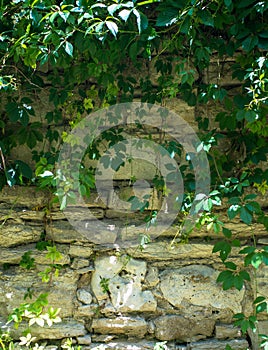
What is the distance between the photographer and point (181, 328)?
2.59 m

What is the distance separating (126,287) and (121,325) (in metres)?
0.18

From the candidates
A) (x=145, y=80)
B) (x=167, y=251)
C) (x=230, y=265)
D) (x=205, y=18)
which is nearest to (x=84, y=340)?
(x=167, y=251)

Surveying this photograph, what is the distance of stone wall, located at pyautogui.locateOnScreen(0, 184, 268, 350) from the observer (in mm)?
2584

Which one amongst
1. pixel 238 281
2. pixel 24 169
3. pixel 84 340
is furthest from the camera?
pixel 84 340

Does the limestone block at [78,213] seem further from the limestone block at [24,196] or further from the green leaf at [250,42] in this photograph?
the green leaf at [250,42]

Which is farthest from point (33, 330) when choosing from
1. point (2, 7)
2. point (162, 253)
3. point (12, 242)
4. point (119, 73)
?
point (2, 7)

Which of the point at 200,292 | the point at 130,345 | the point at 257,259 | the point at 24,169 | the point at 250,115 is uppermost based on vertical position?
the point at 250,115

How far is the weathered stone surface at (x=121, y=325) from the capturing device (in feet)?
8.45

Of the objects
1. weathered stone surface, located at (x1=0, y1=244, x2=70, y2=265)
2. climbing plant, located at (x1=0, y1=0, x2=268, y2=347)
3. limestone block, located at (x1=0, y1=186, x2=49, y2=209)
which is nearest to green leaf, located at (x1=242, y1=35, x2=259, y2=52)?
climbing plant, located at (x1=0, y1=0, x2=268, y2=347)

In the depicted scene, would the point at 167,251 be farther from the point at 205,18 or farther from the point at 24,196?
the point at 205,18

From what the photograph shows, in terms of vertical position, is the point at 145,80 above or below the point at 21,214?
above

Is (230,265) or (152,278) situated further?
(152,278)

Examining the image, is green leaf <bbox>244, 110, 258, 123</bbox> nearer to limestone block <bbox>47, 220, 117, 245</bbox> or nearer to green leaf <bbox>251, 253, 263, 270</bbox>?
green leaf <bbox>251, 253, 263, 270</bbox>

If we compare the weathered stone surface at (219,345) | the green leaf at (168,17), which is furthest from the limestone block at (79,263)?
the green leaf at (168,17)
